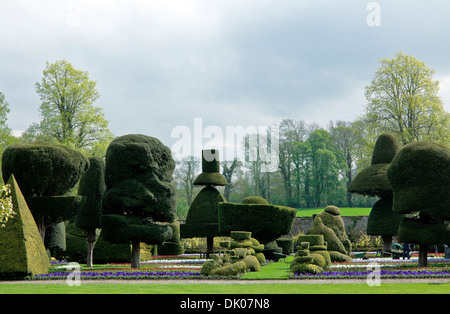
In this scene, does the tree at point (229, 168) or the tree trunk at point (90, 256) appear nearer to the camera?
the tree trunk at point (90, 256)

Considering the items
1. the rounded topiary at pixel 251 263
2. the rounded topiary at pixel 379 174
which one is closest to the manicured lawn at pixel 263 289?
the rounded topiary at pixel 251 263

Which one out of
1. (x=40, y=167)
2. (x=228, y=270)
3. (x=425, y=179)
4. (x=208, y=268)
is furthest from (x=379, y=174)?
(x=40, y=167)

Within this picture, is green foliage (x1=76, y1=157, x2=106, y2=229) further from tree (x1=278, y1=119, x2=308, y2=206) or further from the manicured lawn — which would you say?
tree (x1=278, y1=119, x2=308, y2=206)

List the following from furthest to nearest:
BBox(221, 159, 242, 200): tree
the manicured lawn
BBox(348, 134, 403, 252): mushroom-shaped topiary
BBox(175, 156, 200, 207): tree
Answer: BBox(175, 156, 200, 207): tree < BBox(221, 159, 242, 200): tree < BBox(348, 134, 403, 252): mushroom-shaped topiary < the manicured lawn

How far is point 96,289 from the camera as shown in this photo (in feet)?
41.3

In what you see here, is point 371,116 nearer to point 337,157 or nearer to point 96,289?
point 337,157

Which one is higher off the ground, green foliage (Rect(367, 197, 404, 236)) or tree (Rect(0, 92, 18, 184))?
tree (Rect(0, 92, 18, 184))

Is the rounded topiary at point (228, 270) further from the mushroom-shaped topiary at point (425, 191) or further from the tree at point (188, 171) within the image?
the tree at point (188, 171)

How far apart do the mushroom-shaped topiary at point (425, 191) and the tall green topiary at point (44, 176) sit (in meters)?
14.4

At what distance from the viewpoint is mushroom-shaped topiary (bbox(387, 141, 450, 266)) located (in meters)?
18.8

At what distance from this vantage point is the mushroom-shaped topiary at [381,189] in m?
27.1

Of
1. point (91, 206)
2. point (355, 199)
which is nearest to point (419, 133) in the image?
point (355, 199)

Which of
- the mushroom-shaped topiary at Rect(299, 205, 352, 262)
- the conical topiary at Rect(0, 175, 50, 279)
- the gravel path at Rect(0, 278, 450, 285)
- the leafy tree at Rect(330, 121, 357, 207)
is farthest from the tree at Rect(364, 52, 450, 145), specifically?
the conical topiary at Rect(0, 175, 50, 279)
